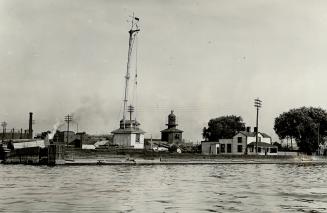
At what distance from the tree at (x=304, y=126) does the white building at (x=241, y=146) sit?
22.7 feet

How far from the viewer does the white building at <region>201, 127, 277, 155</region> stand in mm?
122125

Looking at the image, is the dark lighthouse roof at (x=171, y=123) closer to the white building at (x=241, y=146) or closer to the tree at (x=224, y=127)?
the tree at (x=224, y=127)

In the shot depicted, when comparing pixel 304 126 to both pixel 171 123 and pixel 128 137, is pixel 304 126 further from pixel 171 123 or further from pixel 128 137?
pixel 171 123

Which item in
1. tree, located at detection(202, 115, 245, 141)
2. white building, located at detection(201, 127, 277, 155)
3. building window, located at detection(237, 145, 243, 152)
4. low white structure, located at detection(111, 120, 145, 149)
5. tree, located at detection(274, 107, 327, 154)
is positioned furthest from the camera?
tree, located at detection(202, 115, 245, 141)

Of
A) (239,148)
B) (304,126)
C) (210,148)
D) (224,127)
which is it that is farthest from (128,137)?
(224,127)

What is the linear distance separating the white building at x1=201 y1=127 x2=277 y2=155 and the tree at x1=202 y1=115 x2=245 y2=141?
27503mm

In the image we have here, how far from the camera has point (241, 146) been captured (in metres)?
123

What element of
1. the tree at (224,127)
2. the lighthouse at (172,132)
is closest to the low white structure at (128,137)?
the tree at (224,127)

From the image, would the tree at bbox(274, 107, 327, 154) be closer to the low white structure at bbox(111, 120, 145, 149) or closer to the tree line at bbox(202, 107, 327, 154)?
the tree line at bbox(202, 107, 327, 154)

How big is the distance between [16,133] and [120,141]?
193 ft

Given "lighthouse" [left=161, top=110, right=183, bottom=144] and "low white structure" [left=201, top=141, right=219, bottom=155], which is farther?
"lighthouse" [left=161, top=110, right=183, bottom=144]

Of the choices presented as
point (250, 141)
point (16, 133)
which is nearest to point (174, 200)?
point (250, 141)

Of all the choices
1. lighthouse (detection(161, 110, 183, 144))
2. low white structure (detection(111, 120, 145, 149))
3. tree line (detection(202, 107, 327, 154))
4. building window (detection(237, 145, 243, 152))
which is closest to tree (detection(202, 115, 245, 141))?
lighthouse (detection(161, 110, 183, 144))

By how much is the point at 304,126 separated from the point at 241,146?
58.7 feet
